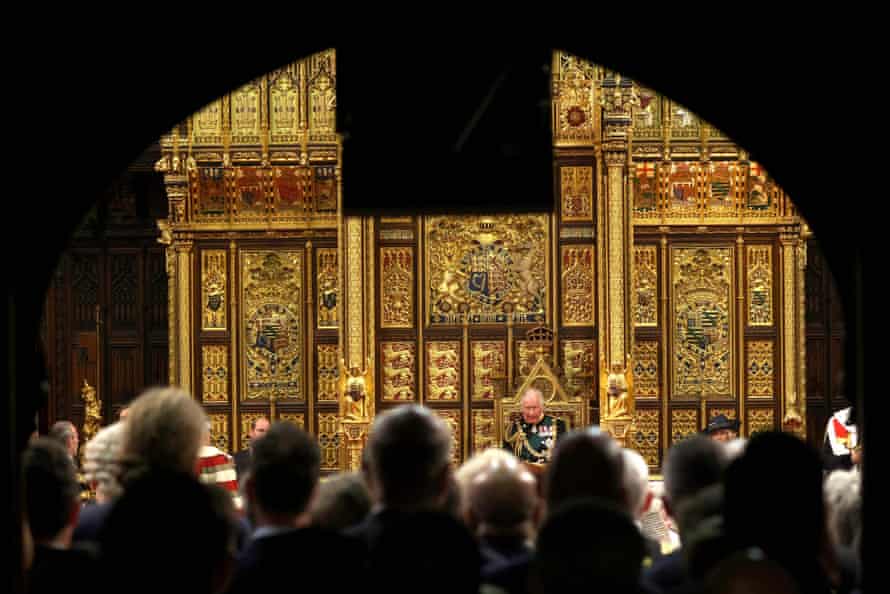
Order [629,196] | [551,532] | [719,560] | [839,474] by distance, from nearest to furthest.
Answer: [551,532]
[719,560]
[839,474]
[629,196]

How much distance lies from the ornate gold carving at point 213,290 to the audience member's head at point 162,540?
32.9 ft

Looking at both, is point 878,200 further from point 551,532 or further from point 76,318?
point 76,318

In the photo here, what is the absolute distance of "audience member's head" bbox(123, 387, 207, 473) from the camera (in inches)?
177

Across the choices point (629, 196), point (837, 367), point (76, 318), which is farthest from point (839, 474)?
point (76, 318)

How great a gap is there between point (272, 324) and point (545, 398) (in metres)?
2.56

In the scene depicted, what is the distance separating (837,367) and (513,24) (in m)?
10.5

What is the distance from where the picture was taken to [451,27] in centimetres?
466

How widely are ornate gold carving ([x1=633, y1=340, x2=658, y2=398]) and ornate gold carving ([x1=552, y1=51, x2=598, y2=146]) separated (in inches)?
74.6

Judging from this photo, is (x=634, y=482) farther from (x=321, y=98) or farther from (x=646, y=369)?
(x=321, y=98)

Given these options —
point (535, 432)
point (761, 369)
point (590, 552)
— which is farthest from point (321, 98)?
point (590, 552)

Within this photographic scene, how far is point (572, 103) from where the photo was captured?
1317 cm

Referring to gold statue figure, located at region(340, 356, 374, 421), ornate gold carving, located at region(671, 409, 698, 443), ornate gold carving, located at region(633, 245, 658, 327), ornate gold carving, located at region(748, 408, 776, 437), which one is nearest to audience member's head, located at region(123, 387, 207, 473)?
gold statue figure, located at region(340, 356, 374, 421)

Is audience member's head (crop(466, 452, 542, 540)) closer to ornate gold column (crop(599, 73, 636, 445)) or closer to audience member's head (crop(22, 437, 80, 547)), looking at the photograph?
audience member's head (crop(22, 437, 80, 547))

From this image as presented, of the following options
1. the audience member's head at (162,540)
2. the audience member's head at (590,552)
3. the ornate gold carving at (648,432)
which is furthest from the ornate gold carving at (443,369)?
the audience member's head at (590,552)
